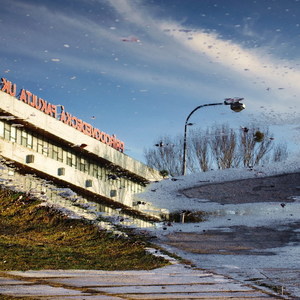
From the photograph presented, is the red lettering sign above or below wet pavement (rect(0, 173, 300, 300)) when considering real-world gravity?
above

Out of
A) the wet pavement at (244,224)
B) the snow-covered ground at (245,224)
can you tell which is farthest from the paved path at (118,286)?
the wet pavement at (244,224)

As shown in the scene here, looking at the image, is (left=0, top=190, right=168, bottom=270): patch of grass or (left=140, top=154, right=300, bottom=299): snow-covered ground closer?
(left=140, top=154, right=300, bottom=299): snow-covered ground

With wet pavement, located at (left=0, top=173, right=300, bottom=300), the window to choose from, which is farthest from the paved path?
the window

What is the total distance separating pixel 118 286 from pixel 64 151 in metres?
35.3

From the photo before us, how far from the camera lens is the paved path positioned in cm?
457

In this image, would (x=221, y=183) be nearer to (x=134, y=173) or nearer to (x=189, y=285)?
(x=189, y=285)

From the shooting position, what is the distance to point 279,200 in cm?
1498

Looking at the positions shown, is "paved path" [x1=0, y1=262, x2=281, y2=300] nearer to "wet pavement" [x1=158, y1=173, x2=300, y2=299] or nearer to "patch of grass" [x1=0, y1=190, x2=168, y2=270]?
"patch of grass" [x1=0, y1=190, x2=168, y2=270]

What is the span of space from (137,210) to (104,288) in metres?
40.3

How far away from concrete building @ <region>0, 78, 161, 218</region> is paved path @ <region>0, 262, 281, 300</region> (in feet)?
85.7

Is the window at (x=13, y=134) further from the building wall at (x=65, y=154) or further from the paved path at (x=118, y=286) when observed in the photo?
the paved path at (x=118, y=286)

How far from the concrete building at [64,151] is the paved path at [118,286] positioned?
2611 centimetres

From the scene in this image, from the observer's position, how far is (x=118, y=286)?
523cm

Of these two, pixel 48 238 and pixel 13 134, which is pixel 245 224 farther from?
pixel 13 134
